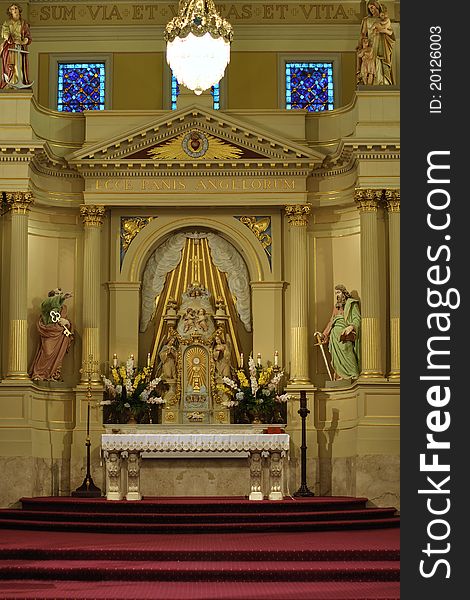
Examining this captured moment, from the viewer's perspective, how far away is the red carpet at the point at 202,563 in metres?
12.8

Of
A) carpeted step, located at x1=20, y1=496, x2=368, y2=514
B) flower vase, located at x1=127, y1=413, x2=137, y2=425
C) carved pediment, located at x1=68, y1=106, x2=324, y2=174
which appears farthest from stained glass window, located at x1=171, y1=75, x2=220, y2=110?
carpeted step, located at x1=20, y1=496, x2=368, y2=514

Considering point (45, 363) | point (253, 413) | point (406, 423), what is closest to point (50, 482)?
point (45, 363)

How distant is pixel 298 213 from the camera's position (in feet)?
70.2

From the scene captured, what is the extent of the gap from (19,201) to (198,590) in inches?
370

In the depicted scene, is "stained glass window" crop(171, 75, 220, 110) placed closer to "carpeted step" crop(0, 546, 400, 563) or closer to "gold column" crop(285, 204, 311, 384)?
"gold column" crop(285, 204, 311, 384)

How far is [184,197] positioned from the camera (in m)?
21.4

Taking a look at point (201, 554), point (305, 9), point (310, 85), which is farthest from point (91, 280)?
point (201, 554)

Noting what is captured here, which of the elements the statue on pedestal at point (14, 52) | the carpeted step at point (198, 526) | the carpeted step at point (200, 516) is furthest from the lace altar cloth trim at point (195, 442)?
the statue on pedestal at point (14, 52)

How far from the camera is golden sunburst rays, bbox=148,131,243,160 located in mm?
21359

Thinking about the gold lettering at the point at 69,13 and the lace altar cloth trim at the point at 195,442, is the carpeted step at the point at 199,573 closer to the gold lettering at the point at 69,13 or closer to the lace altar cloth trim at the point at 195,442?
the lace altar cloth trim at the point at 195,442

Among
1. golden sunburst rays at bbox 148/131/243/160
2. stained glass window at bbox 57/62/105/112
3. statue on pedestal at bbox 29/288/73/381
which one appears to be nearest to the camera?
statue on pedestal at bbox 29/288/73/381

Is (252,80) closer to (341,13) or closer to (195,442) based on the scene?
(341,13)

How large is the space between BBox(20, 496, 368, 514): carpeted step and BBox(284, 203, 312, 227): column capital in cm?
485

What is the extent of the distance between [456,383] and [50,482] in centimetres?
1209
